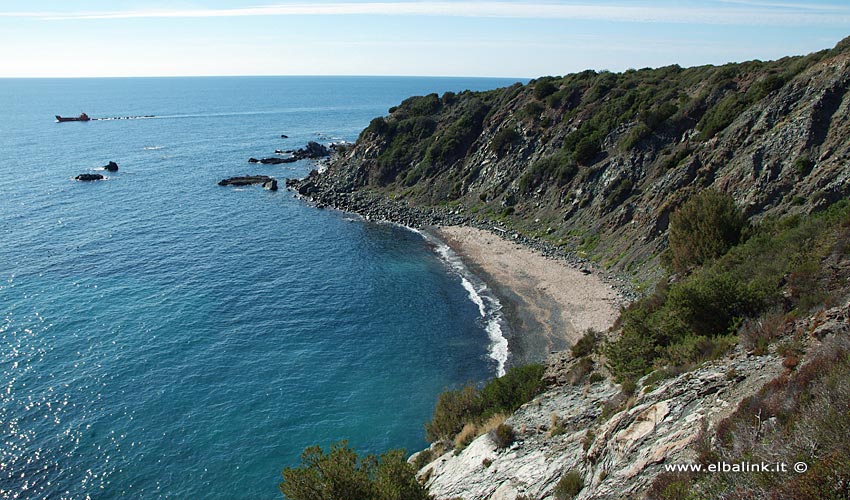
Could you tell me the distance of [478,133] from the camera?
334 ft

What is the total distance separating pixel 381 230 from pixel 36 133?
495ft

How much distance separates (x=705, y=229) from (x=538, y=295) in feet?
62.4

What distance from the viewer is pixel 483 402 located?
33500 millimetres

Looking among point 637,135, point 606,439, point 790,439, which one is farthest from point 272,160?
point 790,439

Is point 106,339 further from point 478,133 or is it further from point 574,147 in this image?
point 478,133

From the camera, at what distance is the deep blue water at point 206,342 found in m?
35.3

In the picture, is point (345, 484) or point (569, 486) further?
point (345, 484)

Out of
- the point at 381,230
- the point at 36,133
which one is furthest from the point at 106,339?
the point at 36,133

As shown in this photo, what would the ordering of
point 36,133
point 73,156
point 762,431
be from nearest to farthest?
1. point 762,431
2. point 73,156
3. point 36,133

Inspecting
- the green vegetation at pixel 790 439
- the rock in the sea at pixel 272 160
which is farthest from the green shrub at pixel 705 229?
the rock in the sea at pixel 272 160

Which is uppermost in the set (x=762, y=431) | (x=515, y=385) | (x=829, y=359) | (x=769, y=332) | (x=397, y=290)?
(x=829, y=359)

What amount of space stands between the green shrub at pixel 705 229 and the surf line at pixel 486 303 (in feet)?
53.6

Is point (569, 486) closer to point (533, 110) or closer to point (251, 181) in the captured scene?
point (533, 110)

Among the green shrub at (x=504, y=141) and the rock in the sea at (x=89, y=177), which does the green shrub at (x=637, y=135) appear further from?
the rock in the sea at (x=89, y=177)
